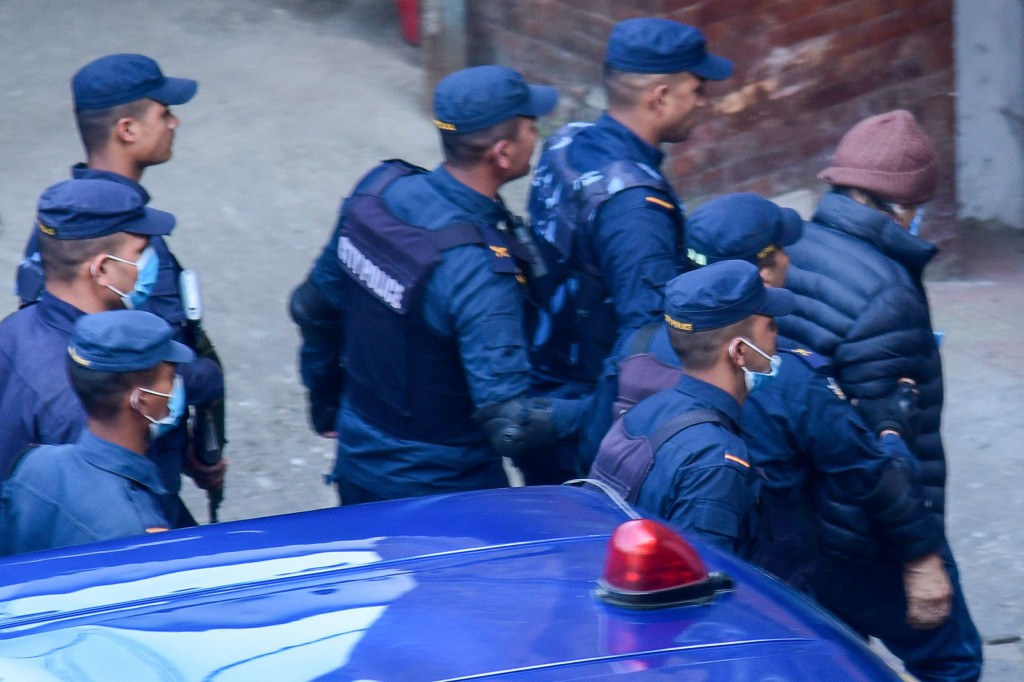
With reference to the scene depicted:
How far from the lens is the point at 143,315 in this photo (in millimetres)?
3344

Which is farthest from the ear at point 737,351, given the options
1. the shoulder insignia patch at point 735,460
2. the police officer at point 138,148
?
the police officer at point 138,148

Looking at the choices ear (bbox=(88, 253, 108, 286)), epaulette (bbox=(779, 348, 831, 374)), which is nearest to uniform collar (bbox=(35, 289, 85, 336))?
ear (bbox=(88, 253, 108, 286))

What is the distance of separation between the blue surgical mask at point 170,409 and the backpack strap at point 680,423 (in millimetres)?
1158

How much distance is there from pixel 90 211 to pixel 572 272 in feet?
4.53

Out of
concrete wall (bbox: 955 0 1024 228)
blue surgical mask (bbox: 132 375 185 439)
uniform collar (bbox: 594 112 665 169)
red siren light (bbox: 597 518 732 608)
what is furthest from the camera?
concrete wall (bbox: 955 0 1024 228)

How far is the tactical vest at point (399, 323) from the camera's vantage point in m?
3.81

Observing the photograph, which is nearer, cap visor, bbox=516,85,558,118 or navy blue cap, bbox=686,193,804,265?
navy blue cap, bbox=686,193,804,265

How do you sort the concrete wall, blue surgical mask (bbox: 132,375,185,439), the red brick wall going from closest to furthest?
blue surgical mask (bbox: 132,375,185,439), the red brick wall, the concrete wall

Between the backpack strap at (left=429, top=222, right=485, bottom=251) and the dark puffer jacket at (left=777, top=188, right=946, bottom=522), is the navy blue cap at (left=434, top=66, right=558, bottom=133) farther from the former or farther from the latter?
the dark puffer jacket at (left=777, top=188, right=946, bottom=522)

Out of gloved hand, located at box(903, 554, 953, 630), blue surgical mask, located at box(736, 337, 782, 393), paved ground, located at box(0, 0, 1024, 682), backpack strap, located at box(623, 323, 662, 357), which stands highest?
blue surgical mask, located at box(736, 337, 782, 393)

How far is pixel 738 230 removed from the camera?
12.0 feet

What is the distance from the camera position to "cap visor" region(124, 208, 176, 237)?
3.88 meters

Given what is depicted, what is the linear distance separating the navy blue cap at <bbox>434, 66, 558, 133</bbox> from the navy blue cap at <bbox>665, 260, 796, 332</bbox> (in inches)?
35.3

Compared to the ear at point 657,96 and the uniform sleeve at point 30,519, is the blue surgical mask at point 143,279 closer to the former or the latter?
the uniform sleeve at point 30,519
